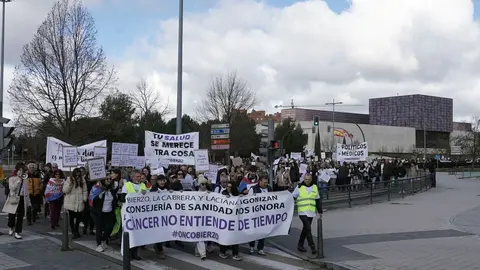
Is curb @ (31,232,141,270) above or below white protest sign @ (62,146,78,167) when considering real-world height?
below

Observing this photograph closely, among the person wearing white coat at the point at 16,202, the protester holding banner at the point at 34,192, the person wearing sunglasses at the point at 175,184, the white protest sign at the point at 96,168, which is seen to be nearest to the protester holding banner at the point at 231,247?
the person wearing sunglasses at the point at 175,184

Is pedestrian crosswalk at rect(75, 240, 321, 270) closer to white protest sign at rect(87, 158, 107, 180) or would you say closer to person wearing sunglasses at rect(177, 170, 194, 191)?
white protest sign at rect(87, 158, 107, 180)

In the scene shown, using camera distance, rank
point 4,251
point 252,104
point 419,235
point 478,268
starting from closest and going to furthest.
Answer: point 478,268 < point 4,251 < point 419,235 < point 252,104

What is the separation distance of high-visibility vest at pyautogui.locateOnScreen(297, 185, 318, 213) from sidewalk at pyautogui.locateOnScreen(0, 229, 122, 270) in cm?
376

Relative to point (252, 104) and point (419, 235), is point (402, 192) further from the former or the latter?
point (252, 104)

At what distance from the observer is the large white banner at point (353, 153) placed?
1101 inches

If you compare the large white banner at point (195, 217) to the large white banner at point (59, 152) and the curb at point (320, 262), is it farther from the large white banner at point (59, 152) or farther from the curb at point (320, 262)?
the large white banner at point (59, 152)

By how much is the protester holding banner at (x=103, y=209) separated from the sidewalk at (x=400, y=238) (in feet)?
12.1

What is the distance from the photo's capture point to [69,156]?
1661 centimetres

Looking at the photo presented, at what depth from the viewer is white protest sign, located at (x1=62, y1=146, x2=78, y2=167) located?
54.2 ft

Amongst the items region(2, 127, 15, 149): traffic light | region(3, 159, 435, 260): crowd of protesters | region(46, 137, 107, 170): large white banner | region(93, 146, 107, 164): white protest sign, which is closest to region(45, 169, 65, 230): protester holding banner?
region(3, 159, 435, 260): crowd of protesters

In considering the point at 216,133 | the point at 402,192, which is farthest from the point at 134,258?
the point at 402,192

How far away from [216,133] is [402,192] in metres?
10.6

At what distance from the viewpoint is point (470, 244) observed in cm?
1166
